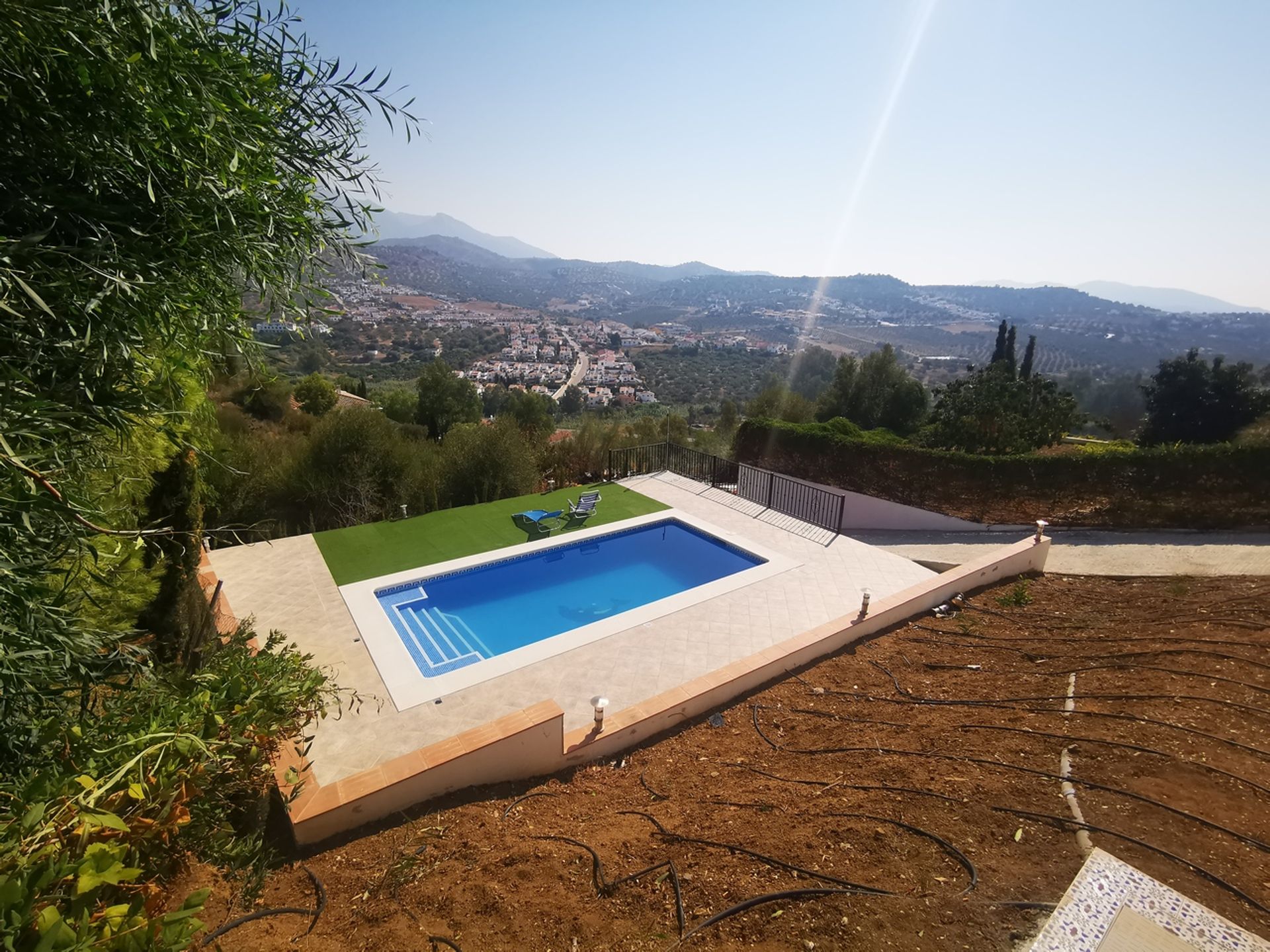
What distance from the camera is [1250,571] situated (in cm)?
897

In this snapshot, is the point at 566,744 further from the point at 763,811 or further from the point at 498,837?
the point at 763,811

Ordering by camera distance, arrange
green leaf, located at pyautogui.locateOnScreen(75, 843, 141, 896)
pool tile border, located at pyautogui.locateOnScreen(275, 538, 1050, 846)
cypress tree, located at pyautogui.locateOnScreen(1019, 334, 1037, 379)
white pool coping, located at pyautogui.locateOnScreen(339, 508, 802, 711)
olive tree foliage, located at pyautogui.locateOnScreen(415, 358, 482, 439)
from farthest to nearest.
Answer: cypress tree, located at pyautogui.locateOnScreen(1019, 334, 1037, 379), olive tree foliage, located at pyautogui.locateOnScreen(415, 358, 482, 439), white pool coping, located at pyautogui.locateOnScreen(339, 508, 802, 711), pool tile border, located at pyautogui.locateOnScreen(275, 538, 1050, 846), green leaf, located at pyautogui.locateOnScreen(75, 843, 141, 896)

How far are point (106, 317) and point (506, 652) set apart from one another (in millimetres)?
6067

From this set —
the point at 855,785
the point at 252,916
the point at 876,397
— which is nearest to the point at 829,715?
the point at 855,785

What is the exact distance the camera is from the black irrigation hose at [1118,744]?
12.2 ft

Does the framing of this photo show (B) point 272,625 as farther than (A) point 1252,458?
No

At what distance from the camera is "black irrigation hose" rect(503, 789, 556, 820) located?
4152 millimetres

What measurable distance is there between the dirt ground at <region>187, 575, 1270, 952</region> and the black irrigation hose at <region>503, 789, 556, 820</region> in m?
0.02

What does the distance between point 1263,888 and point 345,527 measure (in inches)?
470

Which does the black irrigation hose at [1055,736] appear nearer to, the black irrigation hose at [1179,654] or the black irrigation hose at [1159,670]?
the black irrigation hose at [1159,670]

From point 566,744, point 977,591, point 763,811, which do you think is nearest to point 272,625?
point 566,744

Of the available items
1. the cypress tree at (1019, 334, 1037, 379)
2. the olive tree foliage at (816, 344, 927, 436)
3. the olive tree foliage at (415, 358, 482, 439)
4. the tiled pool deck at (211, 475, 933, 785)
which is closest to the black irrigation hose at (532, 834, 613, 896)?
the tiled pool deck at (211, 475, 933, 785)

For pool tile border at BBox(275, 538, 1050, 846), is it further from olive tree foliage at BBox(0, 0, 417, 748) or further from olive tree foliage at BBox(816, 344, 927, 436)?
olive tree foliage at BBox(816, 344, 927, 436)

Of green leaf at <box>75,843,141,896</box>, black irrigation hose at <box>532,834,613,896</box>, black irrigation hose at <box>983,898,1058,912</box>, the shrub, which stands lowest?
the shrub
